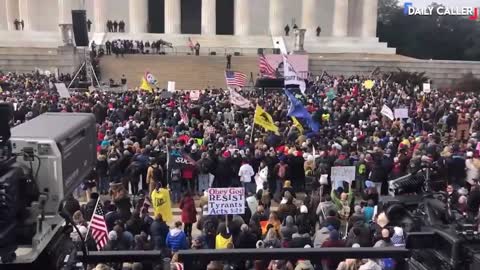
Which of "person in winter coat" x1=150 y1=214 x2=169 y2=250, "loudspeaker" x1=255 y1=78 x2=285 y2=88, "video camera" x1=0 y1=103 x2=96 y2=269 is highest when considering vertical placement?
"video camera" x1=0 y1=103 x2=96 y2=269

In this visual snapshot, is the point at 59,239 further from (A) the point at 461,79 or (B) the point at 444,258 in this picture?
(A) the point at 461,79

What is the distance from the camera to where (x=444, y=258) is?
8.67 feet

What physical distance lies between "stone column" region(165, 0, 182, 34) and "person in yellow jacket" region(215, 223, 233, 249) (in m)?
53.7

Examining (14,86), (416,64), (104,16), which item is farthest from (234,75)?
(104,16)

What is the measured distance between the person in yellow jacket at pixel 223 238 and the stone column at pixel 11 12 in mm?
62122

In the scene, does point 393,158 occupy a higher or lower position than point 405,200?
lower

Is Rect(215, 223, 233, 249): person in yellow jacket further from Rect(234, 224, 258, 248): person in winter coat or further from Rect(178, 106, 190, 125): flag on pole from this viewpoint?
Rect(178, 106, 190, 125): flag on pole

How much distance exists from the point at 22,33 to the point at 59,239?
212 ft

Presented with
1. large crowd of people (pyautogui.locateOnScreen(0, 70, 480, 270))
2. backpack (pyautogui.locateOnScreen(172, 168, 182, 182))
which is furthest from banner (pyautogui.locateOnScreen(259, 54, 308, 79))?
backpack (pyautogui.locateOnScreen(172, 168, 182, 182))

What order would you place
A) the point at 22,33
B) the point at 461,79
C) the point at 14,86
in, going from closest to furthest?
the point at 14,86
the point at 461,79
the point at 22,33

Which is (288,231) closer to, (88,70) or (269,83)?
(269,83)

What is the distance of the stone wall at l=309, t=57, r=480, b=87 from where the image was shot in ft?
169

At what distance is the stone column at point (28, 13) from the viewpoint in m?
65.5

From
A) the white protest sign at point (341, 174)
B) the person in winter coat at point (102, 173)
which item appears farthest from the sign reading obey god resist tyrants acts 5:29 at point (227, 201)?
the person in winter coat at point (102, 173)
